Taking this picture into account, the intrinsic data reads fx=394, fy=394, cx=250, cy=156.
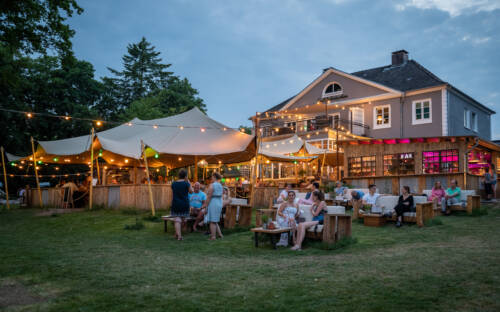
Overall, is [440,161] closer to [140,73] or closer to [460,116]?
[460,116]

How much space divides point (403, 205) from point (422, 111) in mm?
15777

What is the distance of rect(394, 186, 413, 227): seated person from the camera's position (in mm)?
10275

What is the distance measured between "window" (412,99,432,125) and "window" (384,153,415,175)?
21.5 feet

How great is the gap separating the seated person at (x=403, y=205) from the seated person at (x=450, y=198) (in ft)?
7.87

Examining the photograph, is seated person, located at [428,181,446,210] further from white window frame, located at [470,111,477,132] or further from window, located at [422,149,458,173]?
white window frame, located at [470,111,477,132]

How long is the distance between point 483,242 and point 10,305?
7.42 m

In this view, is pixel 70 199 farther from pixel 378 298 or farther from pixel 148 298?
pixel 378 298

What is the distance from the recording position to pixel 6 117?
27.1m

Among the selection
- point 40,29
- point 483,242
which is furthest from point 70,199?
point 483,242

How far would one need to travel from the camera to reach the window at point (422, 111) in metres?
23.8

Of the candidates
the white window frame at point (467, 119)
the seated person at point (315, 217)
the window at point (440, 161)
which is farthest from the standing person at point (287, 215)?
the white window frame at point (467, 119)

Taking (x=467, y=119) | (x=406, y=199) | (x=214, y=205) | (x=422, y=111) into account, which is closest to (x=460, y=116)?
(x=467, y=119)

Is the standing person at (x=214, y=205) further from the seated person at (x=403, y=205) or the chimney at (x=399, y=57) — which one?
the chimney at (x=399, y=57)

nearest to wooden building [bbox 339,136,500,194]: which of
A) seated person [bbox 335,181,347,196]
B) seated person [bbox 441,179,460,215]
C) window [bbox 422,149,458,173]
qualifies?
window [bbox 422,149,458,173]
